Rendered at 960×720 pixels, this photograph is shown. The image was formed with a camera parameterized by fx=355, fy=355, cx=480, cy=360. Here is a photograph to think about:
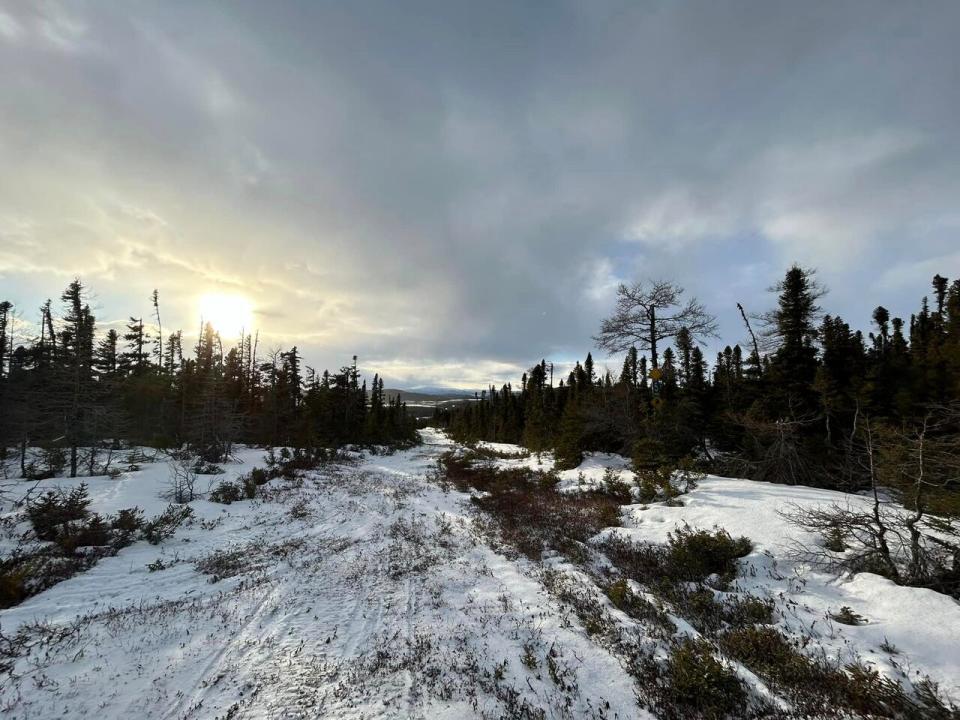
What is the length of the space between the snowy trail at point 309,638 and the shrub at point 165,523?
0.28 meters

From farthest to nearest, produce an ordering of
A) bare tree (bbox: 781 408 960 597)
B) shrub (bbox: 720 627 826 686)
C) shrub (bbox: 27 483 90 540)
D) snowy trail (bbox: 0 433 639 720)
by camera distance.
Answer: shrub (bbox: 27 483 90 540), bare tree (bbox: 781 408 960 597), shrub (bbox: 720 627 826 686), snowy trail (bbox: 0 433 639 720)

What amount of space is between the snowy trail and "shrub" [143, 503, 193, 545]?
0.28m

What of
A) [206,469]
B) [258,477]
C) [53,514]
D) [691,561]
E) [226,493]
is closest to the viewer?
[691,561]

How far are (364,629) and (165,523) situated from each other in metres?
8.95

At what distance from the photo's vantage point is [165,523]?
35.2ft

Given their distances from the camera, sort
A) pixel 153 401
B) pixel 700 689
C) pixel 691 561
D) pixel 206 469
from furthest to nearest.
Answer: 1. pixel 153 401
2. pixel 206 469
3. pixel 691 561
4. pixel 700 689

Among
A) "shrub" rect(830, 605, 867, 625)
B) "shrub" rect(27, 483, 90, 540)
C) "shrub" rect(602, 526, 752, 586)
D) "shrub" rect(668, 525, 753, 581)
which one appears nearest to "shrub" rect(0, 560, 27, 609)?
"shrub" rect(27, 483, 90, 540)

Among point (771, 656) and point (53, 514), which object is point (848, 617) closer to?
point (771, 656)

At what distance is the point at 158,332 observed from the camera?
44000mm

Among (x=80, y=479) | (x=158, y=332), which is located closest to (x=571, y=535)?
(x=80, y=479)

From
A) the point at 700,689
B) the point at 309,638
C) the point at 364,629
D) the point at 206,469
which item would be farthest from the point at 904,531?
the point at 206,469

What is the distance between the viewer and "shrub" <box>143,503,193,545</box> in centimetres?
1000

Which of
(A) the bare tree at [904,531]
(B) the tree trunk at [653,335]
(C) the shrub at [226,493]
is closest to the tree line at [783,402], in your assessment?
(B) the tree trunk at [653,335]

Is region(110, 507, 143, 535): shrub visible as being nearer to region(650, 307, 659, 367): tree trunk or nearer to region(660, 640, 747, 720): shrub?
region(660, 640, 747, 720): shrub
